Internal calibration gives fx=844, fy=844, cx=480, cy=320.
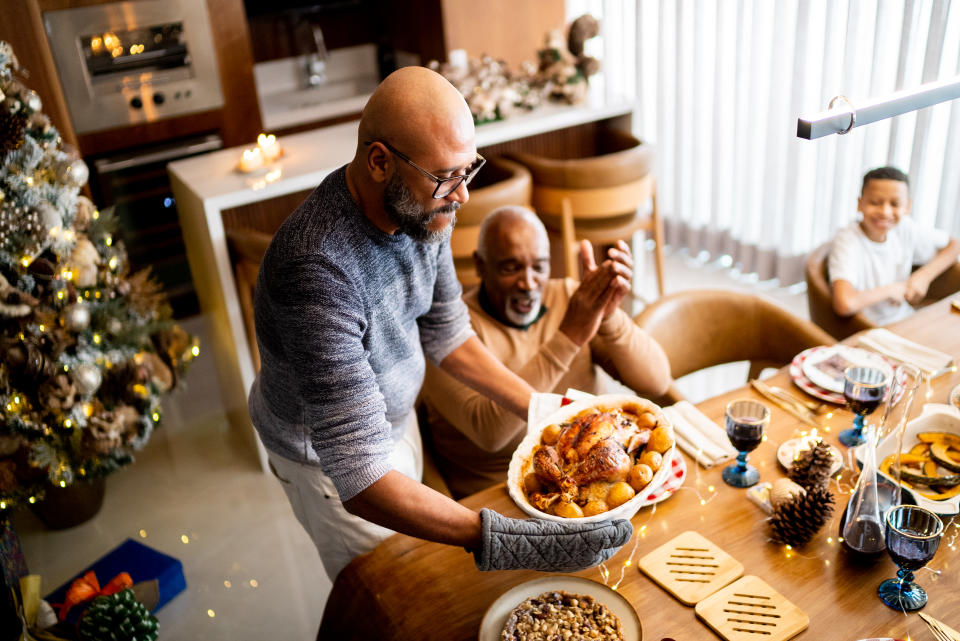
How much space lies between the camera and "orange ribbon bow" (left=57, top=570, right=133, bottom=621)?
7.11 feet

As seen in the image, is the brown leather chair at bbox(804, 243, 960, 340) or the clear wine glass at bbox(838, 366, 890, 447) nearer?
the clear wine glass at bbox(838, 366, 890, 447)

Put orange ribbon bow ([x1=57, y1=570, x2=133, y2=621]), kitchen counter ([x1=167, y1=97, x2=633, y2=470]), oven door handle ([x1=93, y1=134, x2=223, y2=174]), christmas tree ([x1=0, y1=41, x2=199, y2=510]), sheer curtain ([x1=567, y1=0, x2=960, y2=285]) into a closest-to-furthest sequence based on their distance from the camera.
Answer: orange ribbon bow ([x1=57, y1=570, x2=133, y2=621]) < christmas tree ([x1=0, y1=41, x2=199, y2=510]) < kitchen counter ([x1=167, y1=97, x2=633, y2=470]) < sheer curtain ([x1=567, y1=0, x2=960, y2=285]) < oven door handle ([x1=93, y1=134, x2=223, y2=174])

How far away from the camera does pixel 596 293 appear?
1735 millimetres

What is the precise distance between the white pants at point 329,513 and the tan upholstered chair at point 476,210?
119cm

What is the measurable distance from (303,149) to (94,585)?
1.67 meters

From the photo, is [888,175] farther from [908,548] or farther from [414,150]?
[414,150]

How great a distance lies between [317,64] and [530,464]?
13.1 feet

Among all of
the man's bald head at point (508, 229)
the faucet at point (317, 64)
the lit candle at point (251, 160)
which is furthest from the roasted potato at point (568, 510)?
the faucet at point (317, 64)

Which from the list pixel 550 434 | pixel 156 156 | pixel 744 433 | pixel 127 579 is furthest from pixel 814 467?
pixel 156 156

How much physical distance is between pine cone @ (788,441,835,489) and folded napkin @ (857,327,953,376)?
21.1 inches

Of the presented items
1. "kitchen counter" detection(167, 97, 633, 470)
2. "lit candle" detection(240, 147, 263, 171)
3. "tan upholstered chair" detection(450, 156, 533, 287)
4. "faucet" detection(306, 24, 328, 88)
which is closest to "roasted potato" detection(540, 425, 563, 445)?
"tan upholstered chair" detection(450, 156, 533, 287)

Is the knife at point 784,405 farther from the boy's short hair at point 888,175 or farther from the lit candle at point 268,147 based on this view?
the lit candle at point 268,147

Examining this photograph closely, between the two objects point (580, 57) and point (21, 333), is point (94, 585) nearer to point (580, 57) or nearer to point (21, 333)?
point (21, 333)

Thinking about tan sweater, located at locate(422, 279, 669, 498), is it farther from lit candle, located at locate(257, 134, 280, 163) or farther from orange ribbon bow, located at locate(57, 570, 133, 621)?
lit candle, located at locate(257, 134, 280, 163)
